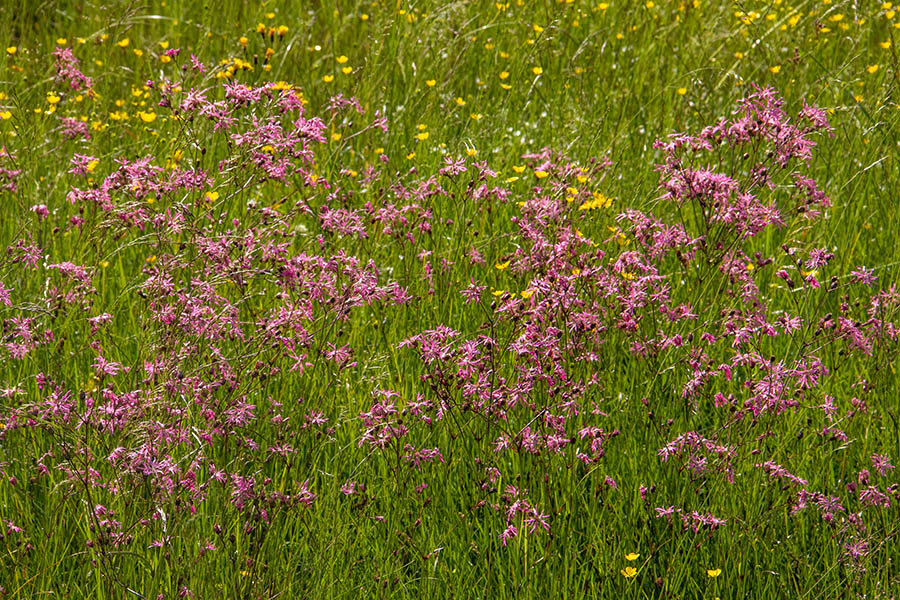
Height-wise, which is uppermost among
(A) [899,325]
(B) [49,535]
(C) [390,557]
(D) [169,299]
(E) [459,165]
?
(E) [459,165]

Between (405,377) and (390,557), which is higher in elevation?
(405,377)

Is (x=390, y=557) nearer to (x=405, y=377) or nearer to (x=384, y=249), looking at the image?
(x=405, y=377)

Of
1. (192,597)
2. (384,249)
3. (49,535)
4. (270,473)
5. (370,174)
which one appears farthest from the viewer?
(384,249)

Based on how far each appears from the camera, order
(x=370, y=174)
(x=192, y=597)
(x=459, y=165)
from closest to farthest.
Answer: (x=192, y=597) → (x=459, y=165) → (x=370, y=174)

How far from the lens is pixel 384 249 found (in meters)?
3.65

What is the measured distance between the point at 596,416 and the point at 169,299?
3.61 ft

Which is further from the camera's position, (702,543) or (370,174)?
(370,174)

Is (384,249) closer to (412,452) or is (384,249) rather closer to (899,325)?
(412,452)

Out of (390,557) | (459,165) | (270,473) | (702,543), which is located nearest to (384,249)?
(459,165)

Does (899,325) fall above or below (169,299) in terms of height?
below

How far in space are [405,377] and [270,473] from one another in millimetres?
438

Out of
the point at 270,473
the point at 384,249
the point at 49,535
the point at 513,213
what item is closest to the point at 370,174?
the point at 384,249

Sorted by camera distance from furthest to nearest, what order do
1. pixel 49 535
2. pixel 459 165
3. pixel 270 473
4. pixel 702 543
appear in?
pixel 459 165 < pixel 270 473 < pixel 702 543 < pixel 49 535

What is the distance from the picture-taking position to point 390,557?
2455 millimetres
